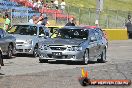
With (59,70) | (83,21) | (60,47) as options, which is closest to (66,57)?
(60,47)

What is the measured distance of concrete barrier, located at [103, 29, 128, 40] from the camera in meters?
44.2

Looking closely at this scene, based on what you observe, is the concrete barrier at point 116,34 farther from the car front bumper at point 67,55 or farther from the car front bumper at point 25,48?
the car front bumper at point 67,55

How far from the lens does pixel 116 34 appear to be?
45781 millimetres

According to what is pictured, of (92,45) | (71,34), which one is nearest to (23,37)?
(71,34)

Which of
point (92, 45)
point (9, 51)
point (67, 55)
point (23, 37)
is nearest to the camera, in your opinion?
point (67, 55)

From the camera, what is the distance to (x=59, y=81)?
13344 mm

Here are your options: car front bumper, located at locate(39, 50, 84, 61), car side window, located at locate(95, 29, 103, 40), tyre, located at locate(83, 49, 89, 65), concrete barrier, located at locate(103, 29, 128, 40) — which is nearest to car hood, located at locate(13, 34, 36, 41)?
car side window, located at locate(95, 29, 103, 40)

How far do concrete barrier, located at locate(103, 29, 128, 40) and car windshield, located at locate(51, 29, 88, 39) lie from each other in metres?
23.0

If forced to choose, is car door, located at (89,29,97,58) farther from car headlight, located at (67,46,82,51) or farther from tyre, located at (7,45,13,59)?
tyre, located at (7,45,13,59)

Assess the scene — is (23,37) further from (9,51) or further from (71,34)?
(71,34)

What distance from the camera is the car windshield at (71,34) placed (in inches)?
797

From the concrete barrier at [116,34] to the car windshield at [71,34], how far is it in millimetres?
23026

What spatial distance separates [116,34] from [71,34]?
25.7 metres

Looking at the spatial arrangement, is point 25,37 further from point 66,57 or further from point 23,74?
point 23,74
